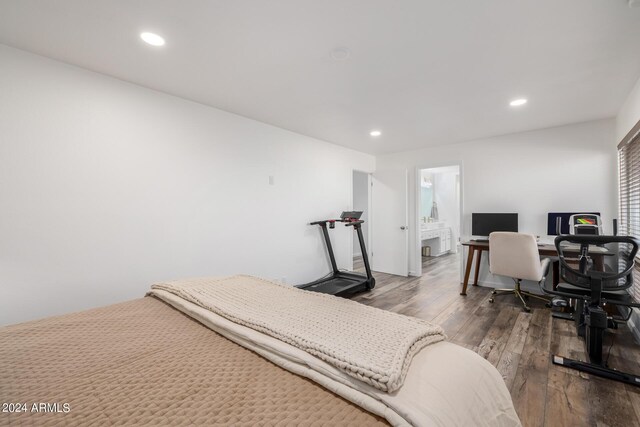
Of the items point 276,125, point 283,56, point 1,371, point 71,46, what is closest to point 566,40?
point 283,56

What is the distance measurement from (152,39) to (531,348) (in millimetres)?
3843

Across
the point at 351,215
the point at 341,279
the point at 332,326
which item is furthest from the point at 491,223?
the point at 332,326

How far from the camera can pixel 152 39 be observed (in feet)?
5.97

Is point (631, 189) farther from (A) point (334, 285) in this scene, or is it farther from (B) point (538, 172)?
(A) point (334, 285)

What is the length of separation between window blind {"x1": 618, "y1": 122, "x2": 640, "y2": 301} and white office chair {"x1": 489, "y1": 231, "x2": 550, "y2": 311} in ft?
2.56

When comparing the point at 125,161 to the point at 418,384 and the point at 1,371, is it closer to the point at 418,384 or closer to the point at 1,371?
the point at 1,371

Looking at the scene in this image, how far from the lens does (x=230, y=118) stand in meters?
3.15

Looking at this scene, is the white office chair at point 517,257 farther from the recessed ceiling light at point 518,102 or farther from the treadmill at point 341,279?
the treadmill at point 341,279

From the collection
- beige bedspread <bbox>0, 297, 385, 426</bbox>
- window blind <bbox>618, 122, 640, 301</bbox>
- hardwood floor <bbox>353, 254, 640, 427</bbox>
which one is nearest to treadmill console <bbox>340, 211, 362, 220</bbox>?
hardwood floor <bbox>353, 254, 640, 427</bbox>

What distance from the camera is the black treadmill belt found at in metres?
3.66

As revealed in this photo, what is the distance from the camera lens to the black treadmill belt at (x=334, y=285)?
3.66 m

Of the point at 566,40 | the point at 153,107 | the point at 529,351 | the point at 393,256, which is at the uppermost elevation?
the point at 566,40

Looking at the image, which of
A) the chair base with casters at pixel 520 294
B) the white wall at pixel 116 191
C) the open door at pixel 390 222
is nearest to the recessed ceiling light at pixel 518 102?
the open door at pixel 390 222

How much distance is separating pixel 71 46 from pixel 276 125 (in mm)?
2067
